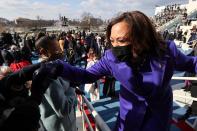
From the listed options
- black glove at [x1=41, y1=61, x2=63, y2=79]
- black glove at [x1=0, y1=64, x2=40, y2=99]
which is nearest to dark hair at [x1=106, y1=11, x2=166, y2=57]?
black glove at [x1=41, y1=61, x2=63, y2=79]

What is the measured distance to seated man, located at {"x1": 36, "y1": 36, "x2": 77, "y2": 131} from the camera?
2.46m

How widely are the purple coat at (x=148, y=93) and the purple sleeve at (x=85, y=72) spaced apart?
1.3 inches

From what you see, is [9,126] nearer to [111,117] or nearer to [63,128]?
[63,128]

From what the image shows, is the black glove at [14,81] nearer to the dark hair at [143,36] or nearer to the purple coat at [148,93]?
the purple coat at [148,93]

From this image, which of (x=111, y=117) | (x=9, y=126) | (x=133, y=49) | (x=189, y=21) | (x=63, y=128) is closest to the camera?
(x=9, y=126)

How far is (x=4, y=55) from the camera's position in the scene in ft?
24.1

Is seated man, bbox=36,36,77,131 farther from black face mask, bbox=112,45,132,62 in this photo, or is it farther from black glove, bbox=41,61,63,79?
black face mask, bbox=112,45,132,62

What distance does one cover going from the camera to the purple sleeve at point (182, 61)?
5.86 ft

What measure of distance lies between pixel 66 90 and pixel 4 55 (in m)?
5.21

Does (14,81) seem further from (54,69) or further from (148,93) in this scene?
(148,93)

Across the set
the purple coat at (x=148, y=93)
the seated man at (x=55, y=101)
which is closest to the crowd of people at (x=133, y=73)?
the purple coat at (x=148, y=93)

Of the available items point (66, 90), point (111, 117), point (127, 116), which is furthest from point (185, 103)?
point (127, 116)

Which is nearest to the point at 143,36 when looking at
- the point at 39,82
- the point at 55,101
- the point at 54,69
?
the point at 54,69

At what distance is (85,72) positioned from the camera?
1930 mm
